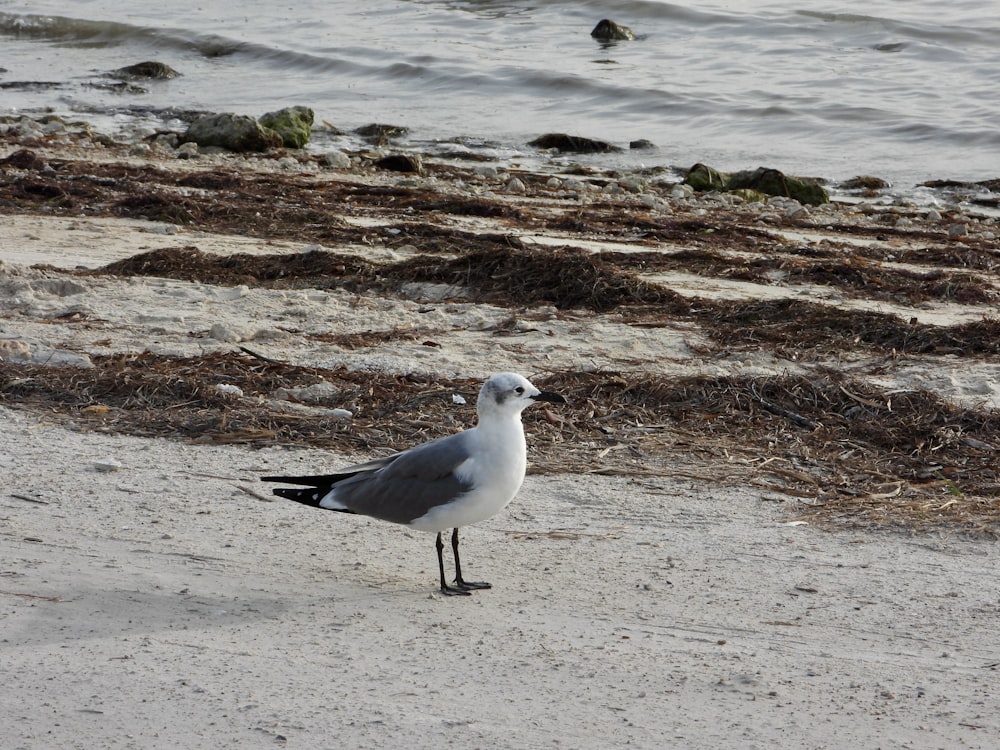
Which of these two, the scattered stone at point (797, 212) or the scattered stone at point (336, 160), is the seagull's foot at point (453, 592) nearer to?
the scattered stone at point (797, 212)

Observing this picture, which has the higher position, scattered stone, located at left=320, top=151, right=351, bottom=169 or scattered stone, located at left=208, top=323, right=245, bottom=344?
scattered stone, located at left=320, top=151, right=351, bottom=169

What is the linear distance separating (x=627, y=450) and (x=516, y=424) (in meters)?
1.32

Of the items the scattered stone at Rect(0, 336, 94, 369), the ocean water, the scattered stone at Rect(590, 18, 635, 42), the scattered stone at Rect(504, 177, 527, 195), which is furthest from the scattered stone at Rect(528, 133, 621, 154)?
the scattered stone at Rect(0, 336, 94, 369)

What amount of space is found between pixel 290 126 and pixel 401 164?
269cm

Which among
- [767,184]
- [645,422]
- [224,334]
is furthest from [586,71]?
[645,422]

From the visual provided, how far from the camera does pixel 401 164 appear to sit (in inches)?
586

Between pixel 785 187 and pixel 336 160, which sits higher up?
Answer: pixel 336 160

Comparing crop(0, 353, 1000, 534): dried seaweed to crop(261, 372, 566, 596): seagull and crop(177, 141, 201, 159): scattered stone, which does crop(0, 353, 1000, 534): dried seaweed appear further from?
crop(177, 141, 201, 159): scattered stone

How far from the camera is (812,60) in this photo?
2314cm

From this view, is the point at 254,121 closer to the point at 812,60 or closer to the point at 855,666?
the point at 812,60

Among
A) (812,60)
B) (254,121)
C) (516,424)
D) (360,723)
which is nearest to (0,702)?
(360,723)

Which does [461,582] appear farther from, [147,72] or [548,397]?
[147,72]

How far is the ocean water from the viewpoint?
59.9ft

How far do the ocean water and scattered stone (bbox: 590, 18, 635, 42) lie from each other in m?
0.25
